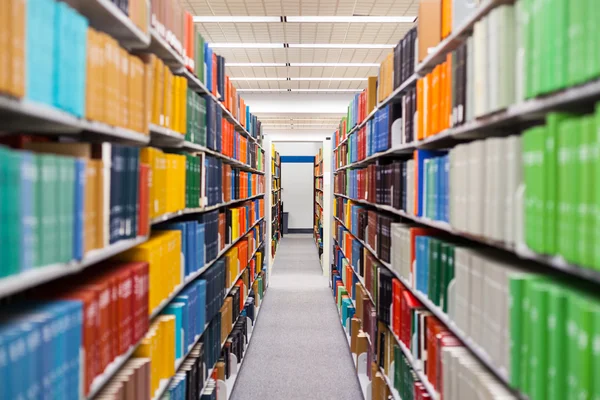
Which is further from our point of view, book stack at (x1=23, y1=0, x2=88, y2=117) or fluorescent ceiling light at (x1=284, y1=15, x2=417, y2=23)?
fluorescent ceiling light at (x1=284, y1=15, x2=417, y2=23)

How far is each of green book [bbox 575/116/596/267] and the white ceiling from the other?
5009 millimetres

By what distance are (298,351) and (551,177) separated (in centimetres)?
408

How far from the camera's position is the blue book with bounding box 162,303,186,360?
2320 mm

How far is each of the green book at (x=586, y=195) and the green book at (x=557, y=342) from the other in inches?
4.9

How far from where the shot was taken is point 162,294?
6.93 ft

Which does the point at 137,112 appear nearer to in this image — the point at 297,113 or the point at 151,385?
the point at 151,385

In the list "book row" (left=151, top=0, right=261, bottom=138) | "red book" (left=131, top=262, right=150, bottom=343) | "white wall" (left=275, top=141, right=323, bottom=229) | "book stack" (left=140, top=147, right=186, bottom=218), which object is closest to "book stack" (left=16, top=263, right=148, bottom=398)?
"red book" (left=131, top=262, right=150, bottom=343)

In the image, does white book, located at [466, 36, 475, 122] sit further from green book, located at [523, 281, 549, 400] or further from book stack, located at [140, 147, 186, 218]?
book stack, located at [140, 147, 186, 218]

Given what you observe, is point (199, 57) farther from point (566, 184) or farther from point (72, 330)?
point (566, 184)

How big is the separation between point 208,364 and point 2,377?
2.23 m

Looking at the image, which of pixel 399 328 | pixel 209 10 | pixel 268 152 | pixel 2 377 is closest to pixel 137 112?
pixel 2 377

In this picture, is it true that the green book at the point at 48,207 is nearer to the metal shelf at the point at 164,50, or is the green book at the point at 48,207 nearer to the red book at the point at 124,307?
the red book at the point at 124,307

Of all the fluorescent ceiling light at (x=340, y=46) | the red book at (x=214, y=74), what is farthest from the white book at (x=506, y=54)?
the fluorescent ceiling light at (x=340, y=46)

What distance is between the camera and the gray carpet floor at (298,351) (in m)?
3.88
